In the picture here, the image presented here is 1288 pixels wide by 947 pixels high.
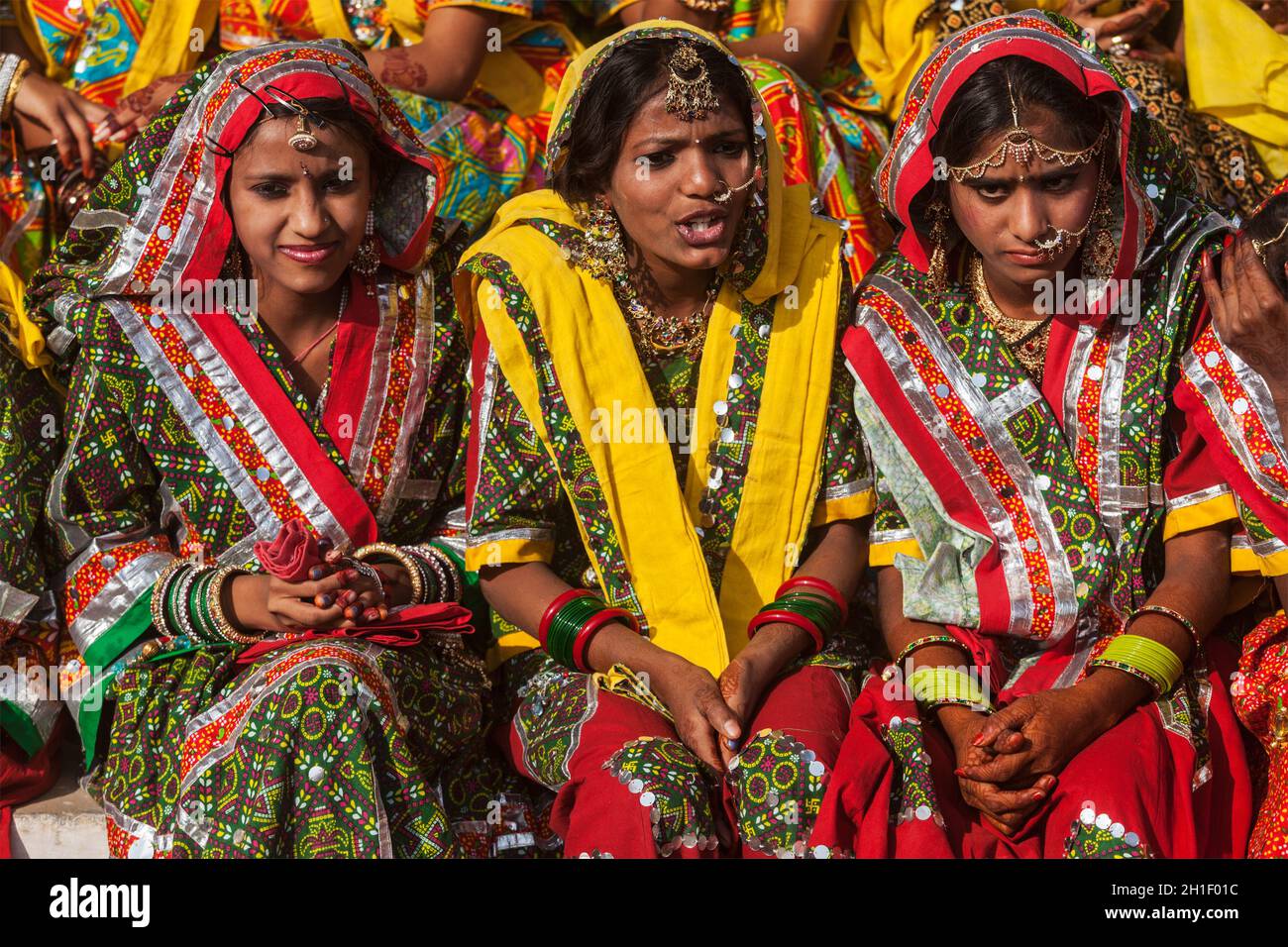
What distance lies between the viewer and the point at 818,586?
3863mm

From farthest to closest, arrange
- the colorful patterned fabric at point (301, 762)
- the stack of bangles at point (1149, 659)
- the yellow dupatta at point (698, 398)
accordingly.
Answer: the yellow dupatta at point (698, 398), the stack of bangles at point (1149, 659), the colorful patterned fabric at point (301, 762)

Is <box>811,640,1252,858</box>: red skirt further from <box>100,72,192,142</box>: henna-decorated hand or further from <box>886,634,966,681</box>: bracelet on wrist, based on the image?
<box>100,72,192,142</box>: henna-decorated hand

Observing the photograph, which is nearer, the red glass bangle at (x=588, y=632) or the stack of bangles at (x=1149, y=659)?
the stack of bangles at (x=1149, y=659)

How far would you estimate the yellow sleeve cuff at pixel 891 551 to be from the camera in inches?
157

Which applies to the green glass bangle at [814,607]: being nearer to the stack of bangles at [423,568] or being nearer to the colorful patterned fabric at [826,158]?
the stack of bangles at [423,568]

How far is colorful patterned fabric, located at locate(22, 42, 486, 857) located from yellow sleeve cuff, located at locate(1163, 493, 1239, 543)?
1.66 m

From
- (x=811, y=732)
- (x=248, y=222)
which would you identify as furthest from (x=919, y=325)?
(x=248, y=222)

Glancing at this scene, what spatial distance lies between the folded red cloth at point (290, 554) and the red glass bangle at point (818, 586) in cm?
108

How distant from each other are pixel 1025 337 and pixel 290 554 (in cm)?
180

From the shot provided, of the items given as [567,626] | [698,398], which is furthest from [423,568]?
[698,398]

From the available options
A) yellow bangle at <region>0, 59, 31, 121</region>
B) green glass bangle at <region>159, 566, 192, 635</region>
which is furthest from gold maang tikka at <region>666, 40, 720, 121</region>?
yellow bangle at <region>0, 59, 31, 121</region>

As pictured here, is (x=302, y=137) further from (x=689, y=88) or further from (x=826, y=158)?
(x=826, y=158)

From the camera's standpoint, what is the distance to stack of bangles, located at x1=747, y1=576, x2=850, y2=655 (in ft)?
12.4

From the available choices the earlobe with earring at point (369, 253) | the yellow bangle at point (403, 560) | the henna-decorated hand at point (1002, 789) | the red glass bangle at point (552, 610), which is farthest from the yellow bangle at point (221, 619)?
the henna-decorated hand at point (1002, 789)
